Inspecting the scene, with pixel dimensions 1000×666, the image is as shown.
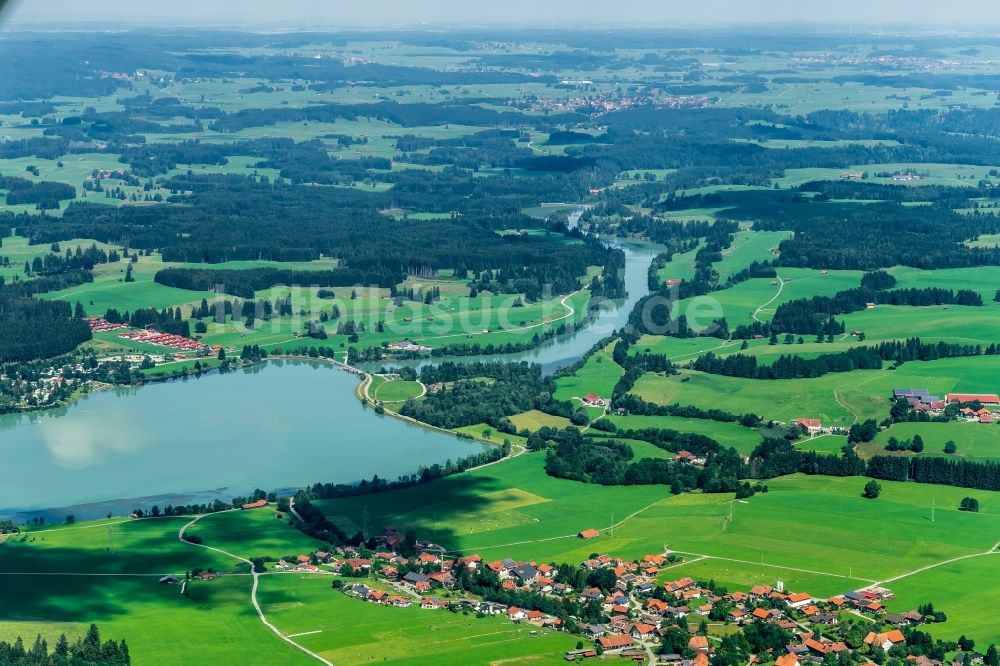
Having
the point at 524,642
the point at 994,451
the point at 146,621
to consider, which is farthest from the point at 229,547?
the point at 994,451

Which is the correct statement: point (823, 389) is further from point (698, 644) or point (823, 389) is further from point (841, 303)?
point (698, 644)

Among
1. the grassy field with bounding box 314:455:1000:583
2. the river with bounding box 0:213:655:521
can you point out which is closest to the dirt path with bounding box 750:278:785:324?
the river with bounding box 0:213:655:521

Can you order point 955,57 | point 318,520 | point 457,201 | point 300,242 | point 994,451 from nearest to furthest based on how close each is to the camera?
point 318,520, point 994,451, point 300,242, point 457,201, point 955,57

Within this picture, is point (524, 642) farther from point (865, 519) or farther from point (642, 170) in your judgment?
point (642, 170)

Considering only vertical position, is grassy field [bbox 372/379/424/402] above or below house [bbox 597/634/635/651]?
below

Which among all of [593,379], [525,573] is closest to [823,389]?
[593,379]

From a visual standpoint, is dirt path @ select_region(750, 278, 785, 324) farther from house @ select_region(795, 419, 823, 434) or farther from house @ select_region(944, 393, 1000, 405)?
house @ select_region(795, 419, 823, 434)

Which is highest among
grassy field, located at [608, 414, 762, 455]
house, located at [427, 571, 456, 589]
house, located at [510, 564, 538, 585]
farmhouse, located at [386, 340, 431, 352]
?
house, located at [510, 564, 538, 585]
